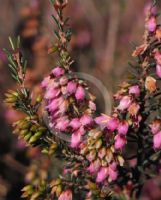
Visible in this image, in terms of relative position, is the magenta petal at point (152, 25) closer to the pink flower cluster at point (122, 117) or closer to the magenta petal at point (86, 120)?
the pink flower cluster at point (122, 117)

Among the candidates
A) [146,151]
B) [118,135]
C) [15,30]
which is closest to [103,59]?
[15,30]

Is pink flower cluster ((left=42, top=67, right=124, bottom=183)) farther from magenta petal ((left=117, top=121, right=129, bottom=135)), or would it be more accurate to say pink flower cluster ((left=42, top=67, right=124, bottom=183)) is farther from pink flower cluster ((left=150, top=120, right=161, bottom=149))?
pink flower cluster ((left=150, top=120, right=161, bottom=149))

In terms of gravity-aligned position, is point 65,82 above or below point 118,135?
above

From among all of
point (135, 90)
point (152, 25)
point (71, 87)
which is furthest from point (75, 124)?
point (152, 25)

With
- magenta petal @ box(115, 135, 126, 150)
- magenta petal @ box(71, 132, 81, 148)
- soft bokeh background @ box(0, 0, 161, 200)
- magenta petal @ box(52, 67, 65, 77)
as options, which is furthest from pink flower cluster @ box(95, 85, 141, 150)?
soft bokeh background @ box(0, 0, 161, 200)

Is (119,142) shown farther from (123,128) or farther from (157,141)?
(157,141)

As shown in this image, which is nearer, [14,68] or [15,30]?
[14,68]

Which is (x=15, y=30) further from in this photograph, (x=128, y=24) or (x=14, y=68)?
(x=14, y=68)
